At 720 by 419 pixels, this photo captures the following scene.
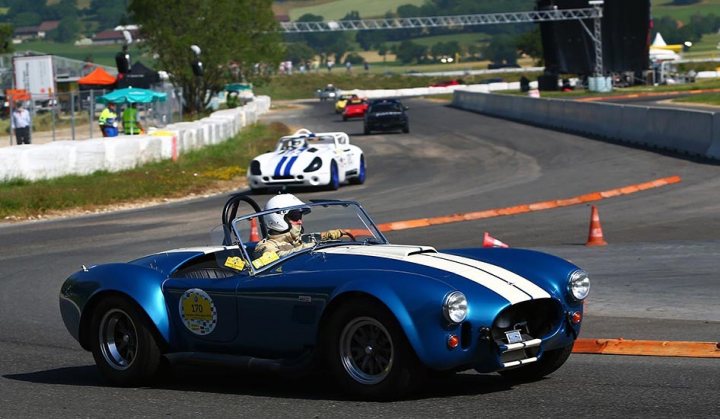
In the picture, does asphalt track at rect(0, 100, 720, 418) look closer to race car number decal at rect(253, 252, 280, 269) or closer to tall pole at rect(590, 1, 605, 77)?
race car number decal at rect(253, 252, 280, 269)

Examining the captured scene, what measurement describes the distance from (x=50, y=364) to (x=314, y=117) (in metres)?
62.9

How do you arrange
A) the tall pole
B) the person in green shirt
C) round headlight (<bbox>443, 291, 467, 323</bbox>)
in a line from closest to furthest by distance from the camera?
round headlight (<bbox>443, 291, 467, 323</bbox>), the person in green shirt, the tall pole

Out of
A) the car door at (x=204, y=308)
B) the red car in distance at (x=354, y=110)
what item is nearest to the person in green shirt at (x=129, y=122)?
the red car in distance at (x=354, y=110)

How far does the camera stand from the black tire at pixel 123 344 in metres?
8.29

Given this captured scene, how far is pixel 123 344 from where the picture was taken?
28.0 ft

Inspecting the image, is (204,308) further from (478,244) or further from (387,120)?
(387,120)

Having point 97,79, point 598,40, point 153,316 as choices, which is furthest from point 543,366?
point 598,40

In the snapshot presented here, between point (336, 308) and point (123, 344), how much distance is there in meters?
1.91

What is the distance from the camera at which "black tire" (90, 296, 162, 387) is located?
27.2ft

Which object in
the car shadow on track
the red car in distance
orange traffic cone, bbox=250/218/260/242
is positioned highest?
orange traffic cone, bbox=250/218/260/242

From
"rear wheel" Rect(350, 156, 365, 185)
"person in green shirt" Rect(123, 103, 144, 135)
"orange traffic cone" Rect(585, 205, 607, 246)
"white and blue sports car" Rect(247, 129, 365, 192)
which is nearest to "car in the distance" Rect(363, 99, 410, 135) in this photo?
"person in green shirt" Rect(123, 103, 144, 135)

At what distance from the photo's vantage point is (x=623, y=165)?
28.1 metres

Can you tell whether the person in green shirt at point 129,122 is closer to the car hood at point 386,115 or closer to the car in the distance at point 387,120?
the car in the distance at point 387,120

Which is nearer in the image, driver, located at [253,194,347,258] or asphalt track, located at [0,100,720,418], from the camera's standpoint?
asphalt track, located at [0,100,720,418]
